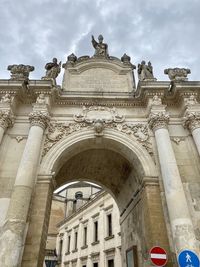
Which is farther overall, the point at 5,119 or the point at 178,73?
the point at 178,73

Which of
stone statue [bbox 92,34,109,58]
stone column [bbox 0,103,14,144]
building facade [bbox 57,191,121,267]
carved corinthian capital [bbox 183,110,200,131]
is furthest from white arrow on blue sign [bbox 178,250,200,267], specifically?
building facade [bbox 57,191,121,267]

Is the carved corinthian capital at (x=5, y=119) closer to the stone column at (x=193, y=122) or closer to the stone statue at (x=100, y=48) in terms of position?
the stone statue at (x=100, y=48)

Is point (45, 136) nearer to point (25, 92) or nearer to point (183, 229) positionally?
point (25, 92)

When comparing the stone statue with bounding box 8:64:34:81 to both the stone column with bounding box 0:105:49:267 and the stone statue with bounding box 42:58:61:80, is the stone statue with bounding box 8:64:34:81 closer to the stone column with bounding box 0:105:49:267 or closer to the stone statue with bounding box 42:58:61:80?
the stone statue with bounding box 42:58:61:80

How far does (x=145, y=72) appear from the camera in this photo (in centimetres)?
1054

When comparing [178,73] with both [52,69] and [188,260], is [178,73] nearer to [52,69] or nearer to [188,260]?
[52,69]

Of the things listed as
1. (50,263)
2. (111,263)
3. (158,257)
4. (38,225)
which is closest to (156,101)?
(158,257)

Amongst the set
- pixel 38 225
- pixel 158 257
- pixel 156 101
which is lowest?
pixel 158 257

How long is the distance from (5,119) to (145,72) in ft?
21.2

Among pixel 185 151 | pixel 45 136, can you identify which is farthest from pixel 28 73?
pixel 185 151

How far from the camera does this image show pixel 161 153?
24.7 feet

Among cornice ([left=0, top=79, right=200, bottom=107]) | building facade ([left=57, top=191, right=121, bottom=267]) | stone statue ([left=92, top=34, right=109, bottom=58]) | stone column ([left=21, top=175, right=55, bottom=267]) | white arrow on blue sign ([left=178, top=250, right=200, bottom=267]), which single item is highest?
stone statue ([left=92, top=34, right=109, bottom=58])

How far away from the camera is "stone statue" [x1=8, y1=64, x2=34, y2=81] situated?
9555 mm

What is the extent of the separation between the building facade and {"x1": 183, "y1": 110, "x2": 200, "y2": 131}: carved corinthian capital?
11.2 meters
